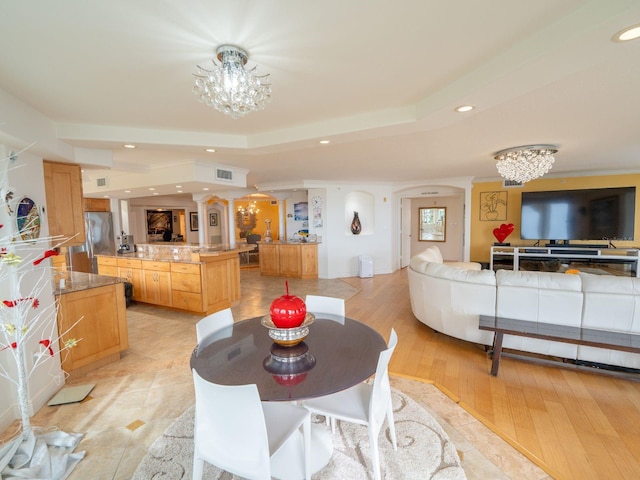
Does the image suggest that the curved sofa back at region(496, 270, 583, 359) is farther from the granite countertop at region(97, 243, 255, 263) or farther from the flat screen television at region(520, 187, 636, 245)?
the flat screen television at region(520, 187, 636, 245)

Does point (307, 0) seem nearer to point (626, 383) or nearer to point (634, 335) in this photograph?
point (634, 335)

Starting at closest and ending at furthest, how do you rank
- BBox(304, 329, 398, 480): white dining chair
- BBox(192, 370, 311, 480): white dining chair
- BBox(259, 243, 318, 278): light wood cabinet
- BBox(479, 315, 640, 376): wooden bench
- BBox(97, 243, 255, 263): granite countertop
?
BBox(192, 370, 311, 480): white dining chair, BBox(304, 329, 398, 480): white dining chair, BBox(479, 315, 640, 376): wooden bench, BBox(97, 243, 255, 263): granite countertop, BBox(259, 243, 318, 278): light wood cabinet

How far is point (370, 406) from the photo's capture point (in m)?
1.42

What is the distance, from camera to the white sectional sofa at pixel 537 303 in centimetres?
244

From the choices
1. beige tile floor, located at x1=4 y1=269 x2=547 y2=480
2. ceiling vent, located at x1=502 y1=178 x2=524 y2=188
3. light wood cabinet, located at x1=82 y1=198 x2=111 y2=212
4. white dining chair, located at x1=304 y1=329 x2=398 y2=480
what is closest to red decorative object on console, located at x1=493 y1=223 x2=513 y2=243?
ceiling vent, located at x1=502 y1=178 x2=524 y2=188

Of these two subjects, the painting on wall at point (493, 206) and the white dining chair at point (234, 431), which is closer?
the white dining chair at point (234, 431)

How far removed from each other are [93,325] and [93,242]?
4856 millimetres

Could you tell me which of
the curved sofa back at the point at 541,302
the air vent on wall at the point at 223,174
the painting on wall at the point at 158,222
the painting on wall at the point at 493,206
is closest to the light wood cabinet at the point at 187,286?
the air vent on wall at the point at 223,174

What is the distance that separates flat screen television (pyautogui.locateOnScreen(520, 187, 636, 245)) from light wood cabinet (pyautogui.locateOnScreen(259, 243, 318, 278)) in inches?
182

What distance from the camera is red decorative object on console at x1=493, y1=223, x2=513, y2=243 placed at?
241 inches

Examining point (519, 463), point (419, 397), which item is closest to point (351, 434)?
point (419, 397)

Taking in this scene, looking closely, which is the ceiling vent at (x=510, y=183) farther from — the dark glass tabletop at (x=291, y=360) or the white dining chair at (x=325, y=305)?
the dark glass tabletop at (x=291, y=360)

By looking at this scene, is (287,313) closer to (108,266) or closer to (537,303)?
(537,303)

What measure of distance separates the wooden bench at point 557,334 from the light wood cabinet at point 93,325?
3600mm
